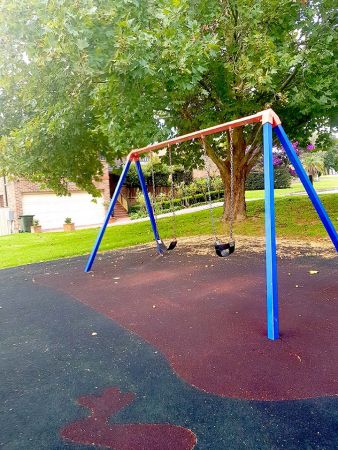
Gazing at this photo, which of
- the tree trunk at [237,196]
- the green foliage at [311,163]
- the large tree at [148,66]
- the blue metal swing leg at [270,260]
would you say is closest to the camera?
the blue metal swing leg at [270,260]

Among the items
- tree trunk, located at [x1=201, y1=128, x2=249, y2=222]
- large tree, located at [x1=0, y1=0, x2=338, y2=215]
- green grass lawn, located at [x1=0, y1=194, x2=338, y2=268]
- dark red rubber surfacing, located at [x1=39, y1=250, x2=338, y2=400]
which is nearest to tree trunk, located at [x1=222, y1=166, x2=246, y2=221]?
tree trunk, located at [x1=201, y1=128, x2=249, y2=222]

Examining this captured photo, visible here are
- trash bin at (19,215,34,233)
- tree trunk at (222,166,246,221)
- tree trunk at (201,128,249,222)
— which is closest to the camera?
tree trunk at (201,128,249,222)

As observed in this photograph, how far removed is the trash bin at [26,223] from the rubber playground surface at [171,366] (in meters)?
14.0

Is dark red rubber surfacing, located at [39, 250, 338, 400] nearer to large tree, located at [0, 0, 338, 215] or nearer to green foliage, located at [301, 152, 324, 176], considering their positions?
large tree, located at [0, 0, 338, 215]

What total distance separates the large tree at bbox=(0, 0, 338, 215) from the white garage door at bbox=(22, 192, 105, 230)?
1036cm

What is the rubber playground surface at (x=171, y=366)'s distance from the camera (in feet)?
6.73

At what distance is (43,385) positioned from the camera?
2682 mm

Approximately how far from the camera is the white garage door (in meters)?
19.8

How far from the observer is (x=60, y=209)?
20812mm

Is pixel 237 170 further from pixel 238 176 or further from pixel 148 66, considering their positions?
pixel 148 66

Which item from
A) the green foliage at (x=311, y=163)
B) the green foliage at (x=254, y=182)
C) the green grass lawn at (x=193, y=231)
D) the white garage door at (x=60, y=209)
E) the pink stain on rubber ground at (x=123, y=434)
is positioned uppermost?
the green foliage at (x=311, y=163)

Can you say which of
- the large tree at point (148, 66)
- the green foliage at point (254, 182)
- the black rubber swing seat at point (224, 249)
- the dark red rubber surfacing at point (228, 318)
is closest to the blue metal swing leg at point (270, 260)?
the dark red rubber surfacing at point (228, 318)

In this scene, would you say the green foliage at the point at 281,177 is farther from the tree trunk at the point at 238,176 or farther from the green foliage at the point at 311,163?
the tree trunk at the point at 238,176

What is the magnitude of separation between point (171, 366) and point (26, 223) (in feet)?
57.0
